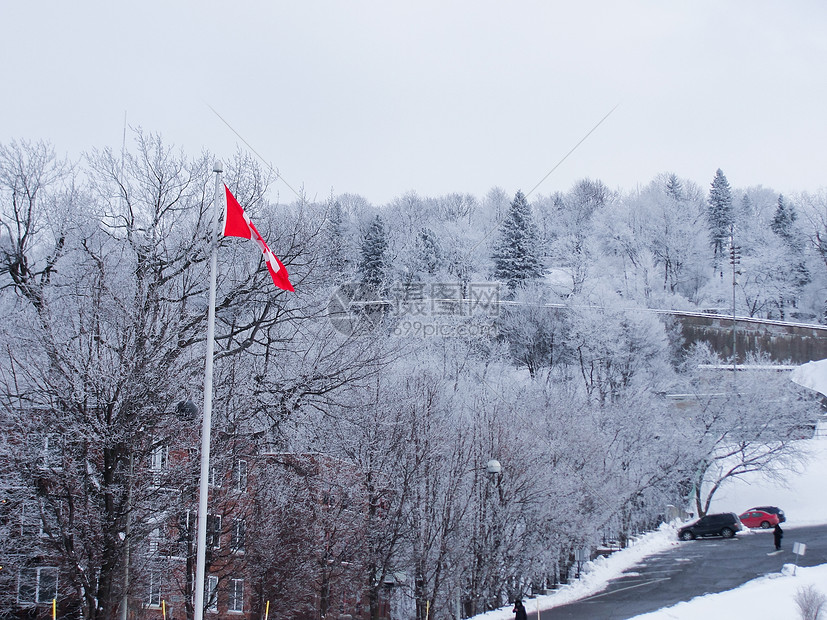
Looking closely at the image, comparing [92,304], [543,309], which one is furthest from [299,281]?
[543,309]

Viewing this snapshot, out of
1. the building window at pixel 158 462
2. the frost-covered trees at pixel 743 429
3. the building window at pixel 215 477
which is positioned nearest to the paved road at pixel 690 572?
the frost-covered trees at pixel 743 429

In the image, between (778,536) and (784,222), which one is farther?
(784,222)

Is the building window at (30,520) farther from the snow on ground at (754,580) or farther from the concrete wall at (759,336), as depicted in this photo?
the concrete wall at (759,336)

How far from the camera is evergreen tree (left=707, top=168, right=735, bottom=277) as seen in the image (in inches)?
3812

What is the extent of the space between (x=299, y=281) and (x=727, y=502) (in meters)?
38.1

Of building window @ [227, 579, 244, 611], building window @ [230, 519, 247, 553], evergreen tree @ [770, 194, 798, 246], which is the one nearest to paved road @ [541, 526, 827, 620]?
building window @ [227, 579, 244, 611]

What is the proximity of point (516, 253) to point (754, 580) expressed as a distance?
5147 centimetres

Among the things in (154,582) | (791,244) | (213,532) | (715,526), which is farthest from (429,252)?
(154,582)

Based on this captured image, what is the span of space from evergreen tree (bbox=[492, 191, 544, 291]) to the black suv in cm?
3520

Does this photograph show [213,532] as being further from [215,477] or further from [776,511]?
[776,511]

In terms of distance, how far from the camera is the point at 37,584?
16000 millimetres

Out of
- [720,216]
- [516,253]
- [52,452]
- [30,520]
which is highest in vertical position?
[720,216]

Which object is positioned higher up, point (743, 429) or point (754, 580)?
point (743, 429)

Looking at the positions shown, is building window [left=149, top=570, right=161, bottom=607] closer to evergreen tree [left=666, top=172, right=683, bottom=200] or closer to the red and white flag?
the red and white flag
